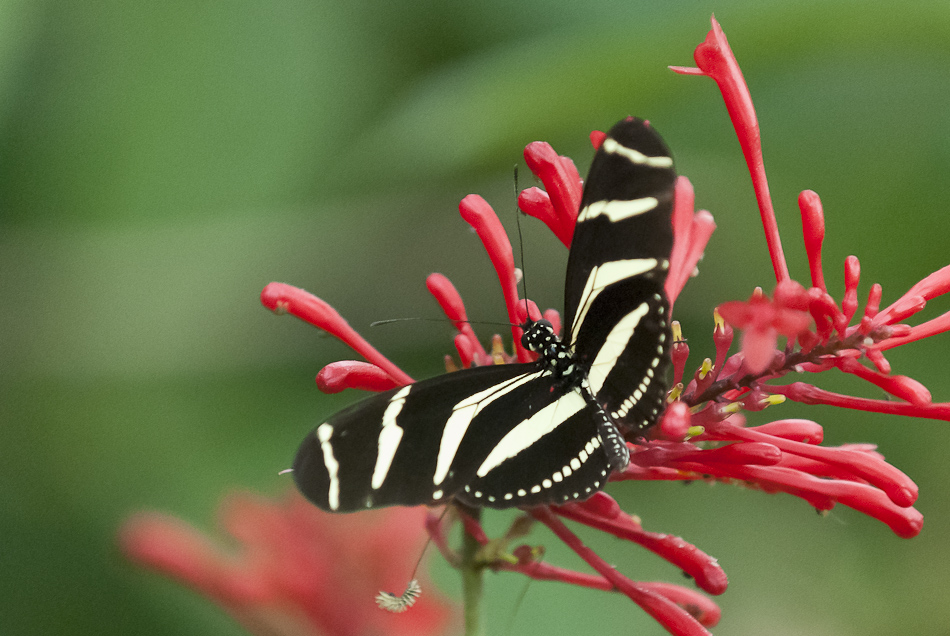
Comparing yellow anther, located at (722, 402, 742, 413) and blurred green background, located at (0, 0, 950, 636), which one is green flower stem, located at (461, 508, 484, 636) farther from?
blurred green background, located at (0, 0, 950, 636)

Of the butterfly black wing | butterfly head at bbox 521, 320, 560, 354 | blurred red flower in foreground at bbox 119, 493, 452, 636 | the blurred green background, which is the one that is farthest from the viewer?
the blurred green background

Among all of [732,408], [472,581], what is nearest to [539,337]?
[732,408]

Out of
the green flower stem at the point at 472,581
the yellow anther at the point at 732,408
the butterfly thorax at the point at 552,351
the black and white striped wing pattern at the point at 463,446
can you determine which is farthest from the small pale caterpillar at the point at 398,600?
the yellow anther at the point at 732,408

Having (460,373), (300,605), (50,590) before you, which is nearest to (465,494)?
(460,373)

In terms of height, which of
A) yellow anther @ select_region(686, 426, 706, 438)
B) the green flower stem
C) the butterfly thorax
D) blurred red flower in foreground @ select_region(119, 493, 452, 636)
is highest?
the butterfly thorax

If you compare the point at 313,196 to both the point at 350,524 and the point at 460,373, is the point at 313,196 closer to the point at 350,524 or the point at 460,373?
the point at 350,524

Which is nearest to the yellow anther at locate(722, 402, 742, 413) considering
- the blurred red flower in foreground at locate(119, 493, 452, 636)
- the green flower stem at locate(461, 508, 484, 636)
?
the green flower stem at locate(461, 508, 484, 636)

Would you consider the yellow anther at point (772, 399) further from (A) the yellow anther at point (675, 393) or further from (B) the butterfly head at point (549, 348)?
(B) the butterfly head at point (549, 348)

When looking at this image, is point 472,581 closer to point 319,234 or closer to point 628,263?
point 628,263
